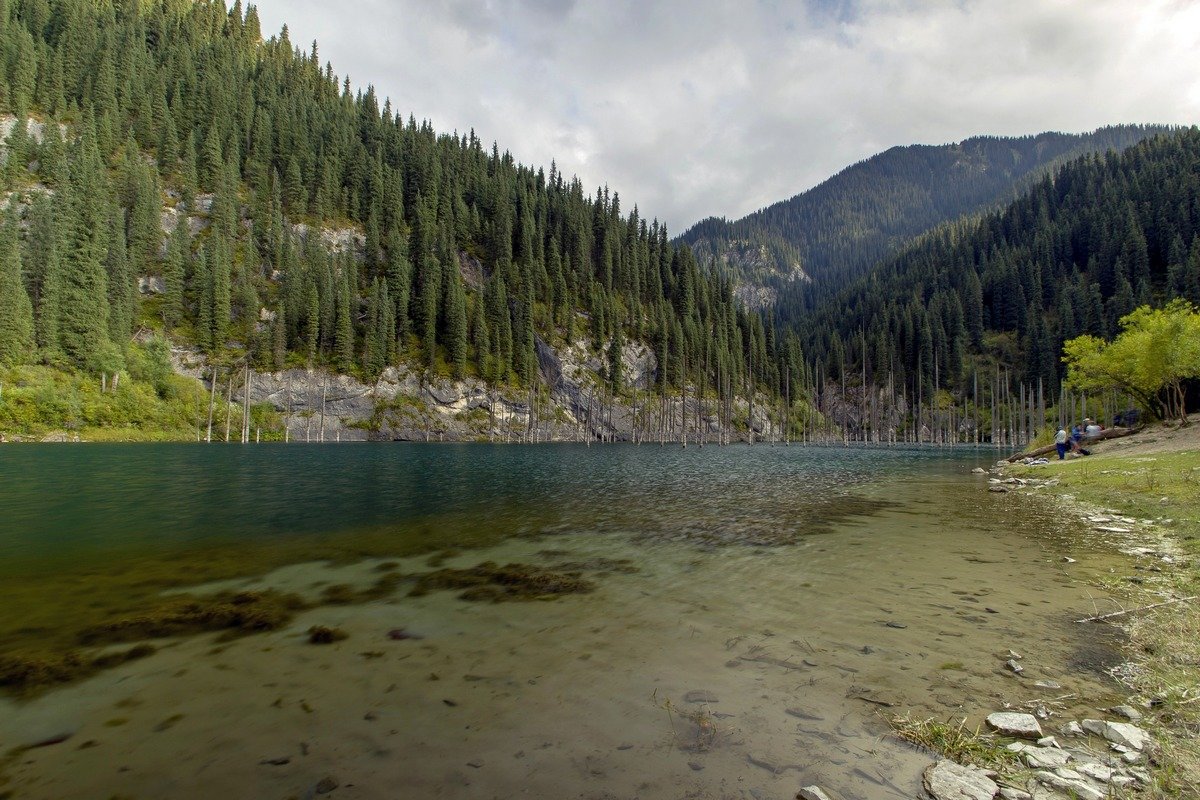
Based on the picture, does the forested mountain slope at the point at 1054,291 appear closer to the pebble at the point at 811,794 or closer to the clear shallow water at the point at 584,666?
the clear shallow water at the point at 584,666

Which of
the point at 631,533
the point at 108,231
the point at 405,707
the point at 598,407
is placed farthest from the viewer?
the point at 598,407

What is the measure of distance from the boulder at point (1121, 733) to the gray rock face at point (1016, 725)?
504 mm

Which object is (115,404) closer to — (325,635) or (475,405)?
(475,405)

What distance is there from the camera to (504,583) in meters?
13.1

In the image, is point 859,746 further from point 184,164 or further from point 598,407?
point 184,164

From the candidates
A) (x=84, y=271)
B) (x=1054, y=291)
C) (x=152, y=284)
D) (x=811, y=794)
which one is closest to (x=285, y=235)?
(x=152, y=284)

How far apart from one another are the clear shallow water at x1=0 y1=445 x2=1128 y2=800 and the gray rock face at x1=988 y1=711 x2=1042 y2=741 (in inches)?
16.0

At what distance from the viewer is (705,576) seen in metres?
13.6

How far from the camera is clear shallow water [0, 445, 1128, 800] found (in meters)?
5.40

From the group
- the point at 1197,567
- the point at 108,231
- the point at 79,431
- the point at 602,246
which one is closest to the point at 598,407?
the point at 602,246

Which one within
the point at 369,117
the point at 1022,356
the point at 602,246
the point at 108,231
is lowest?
the point at 1022,356

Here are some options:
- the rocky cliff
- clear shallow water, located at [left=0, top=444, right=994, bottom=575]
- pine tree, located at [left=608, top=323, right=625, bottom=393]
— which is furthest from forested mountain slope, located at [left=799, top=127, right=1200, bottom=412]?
clear shallow water, located at [left=0, top=444, right=994, bottom=575]

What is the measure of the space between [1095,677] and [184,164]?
175 meters

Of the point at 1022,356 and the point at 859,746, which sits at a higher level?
the point at 1022,356
